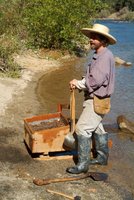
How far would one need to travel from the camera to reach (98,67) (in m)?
6.58

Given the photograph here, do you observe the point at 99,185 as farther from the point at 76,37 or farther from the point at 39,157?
the point at 76,37

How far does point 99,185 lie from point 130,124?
417cm

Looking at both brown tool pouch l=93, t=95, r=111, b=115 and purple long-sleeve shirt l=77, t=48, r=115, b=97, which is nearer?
purple long-sleeve shirt l=77, t=48, r=115, b=97

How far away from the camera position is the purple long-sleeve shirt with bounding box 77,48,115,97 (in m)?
6.59

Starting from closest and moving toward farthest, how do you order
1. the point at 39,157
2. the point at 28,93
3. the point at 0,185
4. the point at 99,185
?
the point at 0,185
the point at 99,185
the point at 39,157
the point at 28,93

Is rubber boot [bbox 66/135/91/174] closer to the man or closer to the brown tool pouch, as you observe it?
the man

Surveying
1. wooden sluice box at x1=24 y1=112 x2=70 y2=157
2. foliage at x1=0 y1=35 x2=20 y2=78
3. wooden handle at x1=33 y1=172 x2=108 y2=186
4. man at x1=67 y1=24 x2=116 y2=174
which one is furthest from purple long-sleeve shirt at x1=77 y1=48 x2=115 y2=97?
foliage at x1=0 y1=35 x2=20 y2=78

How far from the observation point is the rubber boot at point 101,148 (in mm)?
7301

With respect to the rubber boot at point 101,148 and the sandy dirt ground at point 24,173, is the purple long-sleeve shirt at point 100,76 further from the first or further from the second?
the sandy dirt ground at point 24,173

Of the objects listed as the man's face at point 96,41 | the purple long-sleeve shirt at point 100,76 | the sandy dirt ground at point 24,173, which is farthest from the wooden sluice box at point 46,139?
the man's face at point 96,41

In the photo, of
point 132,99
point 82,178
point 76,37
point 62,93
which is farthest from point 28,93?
point 76,37

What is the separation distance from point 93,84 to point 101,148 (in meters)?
1.34

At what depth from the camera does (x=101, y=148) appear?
291 inches

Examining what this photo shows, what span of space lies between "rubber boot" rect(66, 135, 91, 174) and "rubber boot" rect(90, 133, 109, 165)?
365mm
